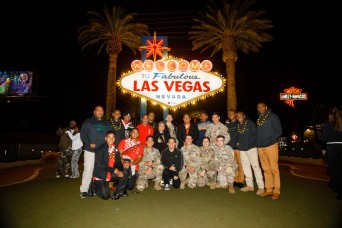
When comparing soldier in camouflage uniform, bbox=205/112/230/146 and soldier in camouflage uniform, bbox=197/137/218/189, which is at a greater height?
soldier in camouflage uniform, bbox=205/112/230/146

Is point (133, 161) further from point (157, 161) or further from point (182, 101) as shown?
point (182, 101)

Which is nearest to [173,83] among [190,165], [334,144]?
[190,165]

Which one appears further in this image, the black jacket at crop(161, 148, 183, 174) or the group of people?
the black jacket at crop(161, 148, 183, 174)

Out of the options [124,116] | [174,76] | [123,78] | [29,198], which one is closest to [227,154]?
[124,116]

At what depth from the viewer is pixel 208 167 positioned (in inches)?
283

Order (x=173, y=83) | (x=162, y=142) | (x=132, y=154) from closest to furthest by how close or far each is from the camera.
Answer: (x=132, y=154) → (x=162, y=142) → (x=173, y=83)

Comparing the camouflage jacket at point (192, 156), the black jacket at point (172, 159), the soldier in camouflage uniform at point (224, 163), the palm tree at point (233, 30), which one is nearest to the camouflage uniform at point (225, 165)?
the soldier in camouflage uniform at point (224, 163)

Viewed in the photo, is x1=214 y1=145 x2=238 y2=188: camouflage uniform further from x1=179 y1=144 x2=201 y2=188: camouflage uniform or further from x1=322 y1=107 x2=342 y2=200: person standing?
x1=322 y1=107 x2=342 y2=200: person standing

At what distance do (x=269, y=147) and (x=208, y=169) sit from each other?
183cm

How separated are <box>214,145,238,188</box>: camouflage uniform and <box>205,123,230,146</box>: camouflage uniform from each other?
0.37 meters

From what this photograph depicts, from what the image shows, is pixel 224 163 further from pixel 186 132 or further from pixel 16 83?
pixel 16 83

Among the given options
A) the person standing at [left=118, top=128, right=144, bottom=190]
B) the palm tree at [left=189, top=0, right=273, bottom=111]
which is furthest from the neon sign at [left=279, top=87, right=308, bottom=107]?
the person standing at [left=118, top=128, right=144, bottom=190]

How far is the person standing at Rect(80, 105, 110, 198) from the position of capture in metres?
6.00

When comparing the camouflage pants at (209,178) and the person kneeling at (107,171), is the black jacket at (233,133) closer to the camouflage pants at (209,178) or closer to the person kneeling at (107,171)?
the camouflage pants at (209,178)
